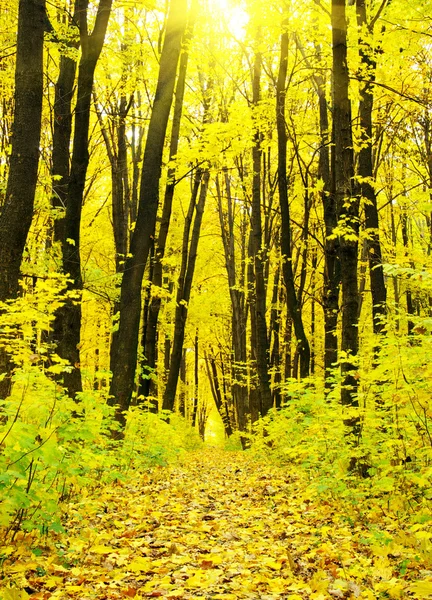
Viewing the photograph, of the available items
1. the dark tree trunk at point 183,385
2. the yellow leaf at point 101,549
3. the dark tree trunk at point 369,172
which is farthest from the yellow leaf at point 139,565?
the dark tree trunk at point 183,385

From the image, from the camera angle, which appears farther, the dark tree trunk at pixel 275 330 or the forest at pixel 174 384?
the dark tree trunk at pixel 275 330

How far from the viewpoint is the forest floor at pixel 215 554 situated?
12.0 ft

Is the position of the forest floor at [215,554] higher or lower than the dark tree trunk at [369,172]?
lower

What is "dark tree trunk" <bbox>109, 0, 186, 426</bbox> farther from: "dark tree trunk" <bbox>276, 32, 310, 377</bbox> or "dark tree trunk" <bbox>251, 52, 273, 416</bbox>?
"dark tree trunk" <bbox>251, 52, 273, 416</bbox>

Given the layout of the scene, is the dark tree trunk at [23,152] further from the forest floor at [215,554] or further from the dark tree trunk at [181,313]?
the dark tree trunk at [181,313]

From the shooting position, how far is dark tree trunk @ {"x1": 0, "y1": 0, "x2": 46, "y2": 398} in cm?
650

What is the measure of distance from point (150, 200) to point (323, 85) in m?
7.51

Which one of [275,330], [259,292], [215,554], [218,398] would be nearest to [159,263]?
[259,292]

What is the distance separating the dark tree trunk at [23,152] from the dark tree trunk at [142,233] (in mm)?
3394

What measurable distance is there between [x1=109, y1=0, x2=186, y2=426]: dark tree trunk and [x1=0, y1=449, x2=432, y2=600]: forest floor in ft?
9.51

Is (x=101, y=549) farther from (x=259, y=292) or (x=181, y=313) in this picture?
(x=181, y=313)

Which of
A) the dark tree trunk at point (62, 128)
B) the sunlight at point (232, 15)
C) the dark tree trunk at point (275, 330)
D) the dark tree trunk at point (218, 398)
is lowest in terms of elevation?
the dark tree trunk at point (218, 398)

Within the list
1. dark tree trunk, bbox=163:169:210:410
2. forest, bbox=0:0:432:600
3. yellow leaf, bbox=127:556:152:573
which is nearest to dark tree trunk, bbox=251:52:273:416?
forest, bbox=0:0:432:600

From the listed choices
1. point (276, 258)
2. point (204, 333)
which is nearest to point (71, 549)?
point (276, 258)
